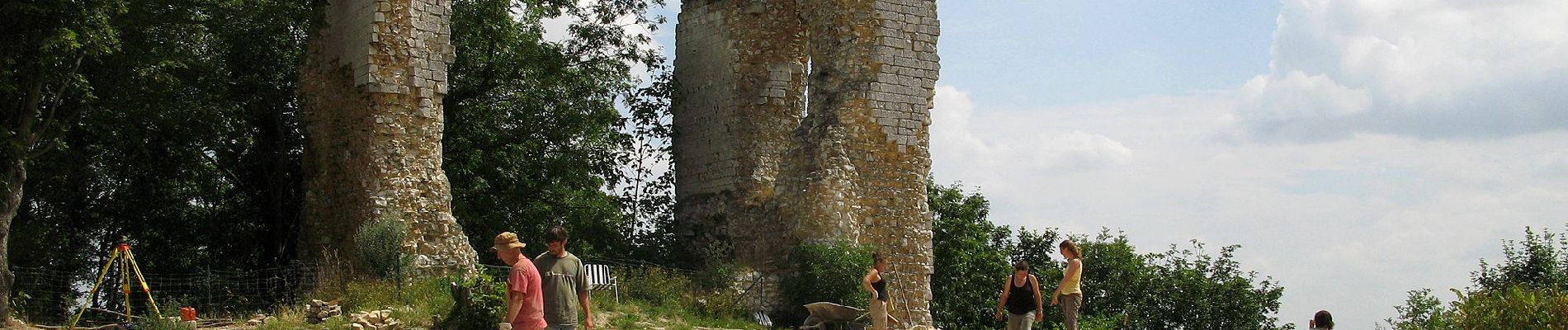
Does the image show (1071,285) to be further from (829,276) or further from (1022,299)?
(829,276)

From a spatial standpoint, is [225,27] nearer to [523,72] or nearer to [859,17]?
[523,72]

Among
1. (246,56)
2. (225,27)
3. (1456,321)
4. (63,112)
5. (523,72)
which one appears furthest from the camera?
(523,72)

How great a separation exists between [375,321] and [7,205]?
12.3 feet

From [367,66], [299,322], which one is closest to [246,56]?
[367,66]

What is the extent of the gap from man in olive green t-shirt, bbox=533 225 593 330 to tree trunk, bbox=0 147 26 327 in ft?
24.5

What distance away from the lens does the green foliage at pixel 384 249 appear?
1617 centimetres

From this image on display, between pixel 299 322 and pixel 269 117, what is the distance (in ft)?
19.9

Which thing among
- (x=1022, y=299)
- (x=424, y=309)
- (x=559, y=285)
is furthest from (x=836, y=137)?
(x=559, y=285)

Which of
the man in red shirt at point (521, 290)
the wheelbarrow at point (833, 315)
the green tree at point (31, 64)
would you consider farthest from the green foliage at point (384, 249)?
the man in red shirt at point (521, 290)

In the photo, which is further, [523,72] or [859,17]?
[523,72]

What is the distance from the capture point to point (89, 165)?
19391mm

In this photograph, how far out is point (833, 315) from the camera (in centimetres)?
1728

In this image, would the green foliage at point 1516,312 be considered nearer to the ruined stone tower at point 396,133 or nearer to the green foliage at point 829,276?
the green foliage at point 829,276

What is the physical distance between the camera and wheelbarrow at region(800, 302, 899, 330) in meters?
17.2
